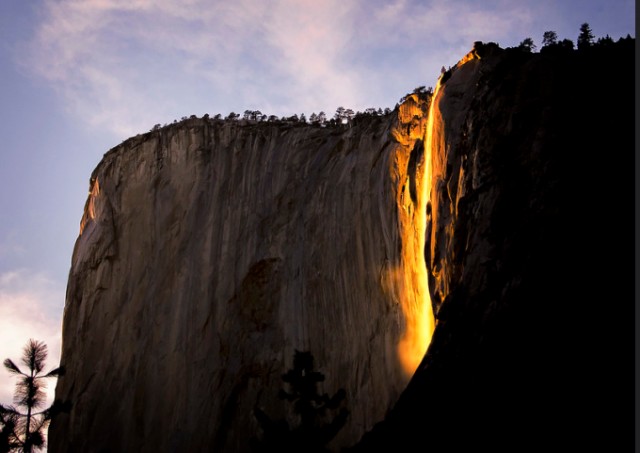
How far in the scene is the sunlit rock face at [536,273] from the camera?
12602 millimetres

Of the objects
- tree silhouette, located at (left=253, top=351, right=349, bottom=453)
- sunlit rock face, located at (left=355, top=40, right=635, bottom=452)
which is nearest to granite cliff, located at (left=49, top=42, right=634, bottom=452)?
sunlit rock face, located at (left=355, top=40, right=635, bottom=452)

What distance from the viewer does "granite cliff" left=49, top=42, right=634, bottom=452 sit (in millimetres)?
13391

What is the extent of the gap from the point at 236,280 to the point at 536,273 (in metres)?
16.4

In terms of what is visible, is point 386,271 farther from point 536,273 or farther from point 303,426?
point 303,426

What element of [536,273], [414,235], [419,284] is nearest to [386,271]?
[414,235]

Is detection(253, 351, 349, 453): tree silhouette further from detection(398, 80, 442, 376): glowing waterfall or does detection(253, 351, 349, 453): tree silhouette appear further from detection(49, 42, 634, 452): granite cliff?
detection(398, 80, 442, 376): glowing waterfall

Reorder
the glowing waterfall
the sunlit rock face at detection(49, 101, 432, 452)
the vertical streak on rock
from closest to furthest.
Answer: the glowing waterfall, the vertical streak on rock, the sunlit rock face at detection(49, 101, 432, 452)

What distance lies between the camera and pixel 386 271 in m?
24.5

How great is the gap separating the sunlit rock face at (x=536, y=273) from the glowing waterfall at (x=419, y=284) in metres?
2.09

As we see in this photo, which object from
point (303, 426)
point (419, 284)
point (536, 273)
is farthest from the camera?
point (419, 284)

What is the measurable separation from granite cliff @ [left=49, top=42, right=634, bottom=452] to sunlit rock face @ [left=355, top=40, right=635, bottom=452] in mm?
43

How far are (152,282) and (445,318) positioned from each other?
58.1 ft

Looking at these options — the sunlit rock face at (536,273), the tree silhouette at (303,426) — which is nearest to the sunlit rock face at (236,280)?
the sunlit rock face at (536,273)

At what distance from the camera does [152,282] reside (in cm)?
3044
